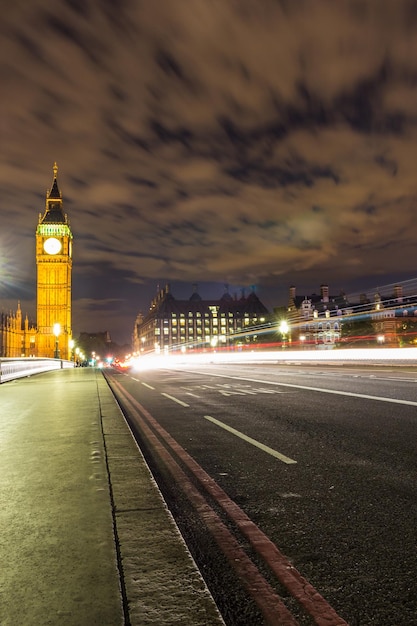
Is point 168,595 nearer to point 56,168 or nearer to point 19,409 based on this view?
point 19,409

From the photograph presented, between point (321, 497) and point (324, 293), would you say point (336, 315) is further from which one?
point (321, 497)

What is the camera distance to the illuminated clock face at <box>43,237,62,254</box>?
121938mm

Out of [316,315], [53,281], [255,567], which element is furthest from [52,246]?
[255,567]

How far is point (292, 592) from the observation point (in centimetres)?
254

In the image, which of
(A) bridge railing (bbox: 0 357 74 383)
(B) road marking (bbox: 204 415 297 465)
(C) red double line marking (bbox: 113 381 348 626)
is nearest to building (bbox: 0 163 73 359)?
(A) bridge railing (bbox: 0 357 74 383)

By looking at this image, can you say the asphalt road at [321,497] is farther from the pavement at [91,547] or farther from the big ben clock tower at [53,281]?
the big ben clock tower at [53,281]

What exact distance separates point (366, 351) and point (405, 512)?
31331 mm

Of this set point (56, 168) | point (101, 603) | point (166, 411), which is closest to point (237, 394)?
point (166, 411)

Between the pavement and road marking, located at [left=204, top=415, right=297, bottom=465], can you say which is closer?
the pavement

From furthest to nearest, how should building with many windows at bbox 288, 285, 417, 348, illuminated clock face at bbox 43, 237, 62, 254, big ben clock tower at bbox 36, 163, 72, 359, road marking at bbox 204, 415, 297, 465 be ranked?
illuminated clock face at bbox 43, 237, 62, 254
big ben clock tower at bbox 36, 163, 72, 359
building with many windows at bbox 288, 285, 417, 348
road marking at bbox 204, 415, 297, 465

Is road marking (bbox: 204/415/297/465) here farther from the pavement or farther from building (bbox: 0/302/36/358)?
building (bbox: 0/302/36/358)

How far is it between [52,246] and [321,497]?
4971 inches

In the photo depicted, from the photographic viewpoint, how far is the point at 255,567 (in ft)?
9.32

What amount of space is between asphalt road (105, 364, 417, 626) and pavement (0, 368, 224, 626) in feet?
0.72
